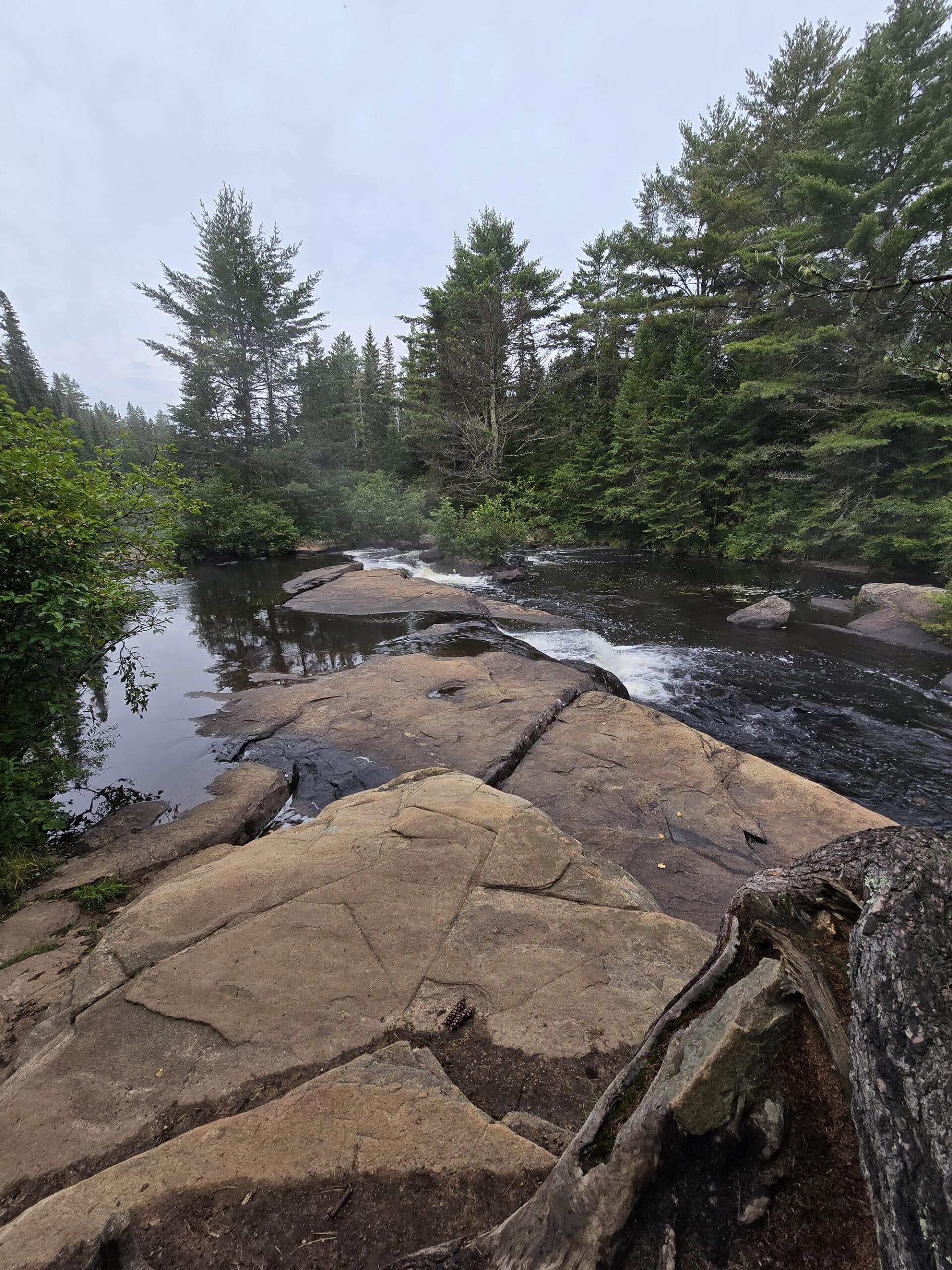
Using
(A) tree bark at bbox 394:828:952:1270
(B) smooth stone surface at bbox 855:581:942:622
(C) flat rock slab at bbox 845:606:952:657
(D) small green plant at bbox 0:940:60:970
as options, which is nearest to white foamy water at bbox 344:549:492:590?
(C) flat rock slab at bbox 845:606:952:657

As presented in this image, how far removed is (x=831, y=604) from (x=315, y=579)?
14.1m

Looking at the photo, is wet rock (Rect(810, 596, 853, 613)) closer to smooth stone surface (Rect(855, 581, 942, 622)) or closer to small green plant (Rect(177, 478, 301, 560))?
smooth stone surface (Rect(855, 581, 942, 622))

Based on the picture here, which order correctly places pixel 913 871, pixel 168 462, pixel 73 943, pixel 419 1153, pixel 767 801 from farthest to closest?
pixel 168 462
pixel 767 801
pixel 73 943
pixel 419 1153
pixel 913 871

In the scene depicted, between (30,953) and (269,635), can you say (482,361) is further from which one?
(30,953)

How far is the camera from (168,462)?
16.5 feet

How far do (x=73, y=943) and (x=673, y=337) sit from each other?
1176 inches

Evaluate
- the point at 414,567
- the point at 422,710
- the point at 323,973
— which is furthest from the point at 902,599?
the point at 414,567

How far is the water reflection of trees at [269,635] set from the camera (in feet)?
30.7

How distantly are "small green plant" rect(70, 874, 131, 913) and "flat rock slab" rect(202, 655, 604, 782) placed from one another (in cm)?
227

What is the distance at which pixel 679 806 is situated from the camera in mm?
4613

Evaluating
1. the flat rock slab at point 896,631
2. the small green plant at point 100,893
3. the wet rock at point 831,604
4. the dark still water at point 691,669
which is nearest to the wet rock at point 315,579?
the dark still water at point 691,669

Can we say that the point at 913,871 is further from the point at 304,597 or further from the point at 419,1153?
the point at 304,597

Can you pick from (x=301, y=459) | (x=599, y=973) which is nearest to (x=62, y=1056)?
(x=599, y=973)

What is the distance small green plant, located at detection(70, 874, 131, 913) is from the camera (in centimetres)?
352
